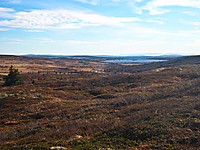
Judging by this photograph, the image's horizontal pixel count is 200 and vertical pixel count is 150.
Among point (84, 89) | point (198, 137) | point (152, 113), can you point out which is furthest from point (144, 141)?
point (84, 89)

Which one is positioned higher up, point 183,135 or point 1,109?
point 183,135

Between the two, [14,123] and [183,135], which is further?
[14,123]

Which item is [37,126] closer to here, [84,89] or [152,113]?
[152,113]

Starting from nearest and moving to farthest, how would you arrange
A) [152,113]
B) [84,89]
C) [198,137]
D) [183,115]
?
[198,137] → [183,115] → [152,113] → [84,89]

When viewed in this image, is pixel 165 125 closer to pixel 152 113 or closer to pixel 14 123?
pixel 152 113

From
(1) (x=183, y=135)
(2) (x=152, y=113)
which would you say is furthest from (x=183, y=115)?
(1) (x=183, y=135)

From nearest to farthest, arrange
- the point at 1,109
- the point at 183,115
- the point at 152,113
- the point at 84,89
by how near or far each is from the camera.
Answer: the point at 183,115 → the point at 152,113 → the point at 1,109 → the point at 84,89

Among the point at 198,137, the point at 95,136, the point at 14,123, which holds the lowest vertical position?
Result: the point at 14,123

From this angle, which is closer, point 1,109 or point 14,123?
point 14,123

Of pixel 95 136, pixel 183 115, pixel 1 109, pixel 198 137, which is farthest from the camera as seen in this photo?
pixel 1 109
